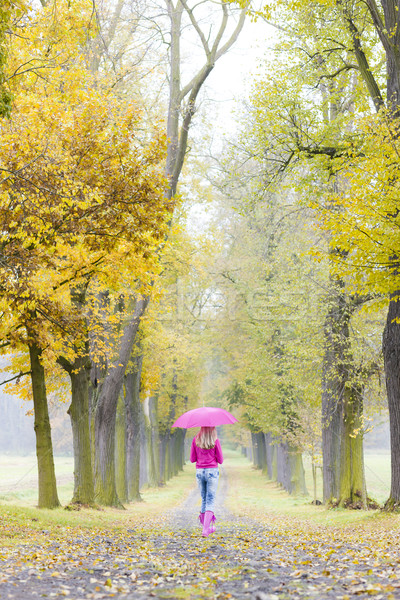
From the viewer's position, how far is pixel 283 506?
22.9 metres

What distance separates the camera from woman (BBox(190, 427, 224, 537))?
944 centimetres

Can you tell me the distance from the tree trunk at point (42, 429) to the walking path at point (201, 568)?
3.47 meters

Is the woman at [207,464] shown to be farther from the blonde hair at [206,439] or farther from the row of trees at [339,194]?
the row of trees at [339,194]

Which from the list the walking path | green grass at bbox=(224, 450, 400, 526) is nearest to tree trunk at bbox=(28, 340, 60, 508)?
the walking path

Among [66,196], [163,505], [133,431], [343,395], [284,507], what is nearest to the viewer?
[66,196]

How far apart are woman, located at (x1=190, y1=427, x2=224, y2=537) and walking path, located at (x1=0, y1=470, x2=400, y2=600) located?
0.46 meters

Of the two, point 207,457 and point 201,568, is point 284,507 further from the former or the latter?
point 201,568

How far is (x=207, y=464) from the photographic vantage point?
9.48 metres

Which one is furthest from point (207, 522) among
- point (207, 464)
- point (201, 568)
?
point (201, 568)

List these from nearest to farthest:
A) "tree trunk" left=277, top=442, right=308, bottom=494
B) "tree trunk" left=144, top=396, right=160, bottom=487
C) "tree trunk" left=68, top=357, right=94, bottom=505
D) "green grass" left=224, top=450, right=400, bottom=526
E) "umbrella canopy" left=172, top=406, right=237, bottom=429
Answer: "umbrella canopy" left=172, top=406, right=237, bottom=429 < "green grass" left=224, top=450, right=400, bottom=526 < "tree trunk" left=68, top=357, right=94, bottom=505 < "tree trunk" left=277, top=442, right=308, bottom=494 < "tree trunk" left=144, top=396, right=160, bottom=487

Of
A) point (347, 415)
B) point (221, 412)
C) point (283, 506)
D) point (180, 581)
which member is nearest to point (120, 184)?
point (221, 412)

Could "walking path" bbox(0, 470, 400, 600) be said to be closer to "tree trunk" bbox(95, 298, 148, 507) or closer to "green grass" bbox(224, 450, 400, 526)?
"green grass" bbox(224, 450, 400, 526)

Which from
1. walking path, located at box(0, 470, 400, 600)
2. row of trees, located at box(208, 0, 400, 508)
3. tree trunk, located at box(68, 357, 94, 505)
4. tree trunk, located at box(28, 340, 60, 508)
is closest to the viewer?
walking path, located at box(0, 470, 400, 600)

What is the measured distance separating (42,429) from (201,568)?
7.54m
